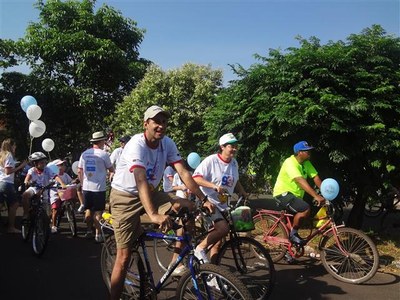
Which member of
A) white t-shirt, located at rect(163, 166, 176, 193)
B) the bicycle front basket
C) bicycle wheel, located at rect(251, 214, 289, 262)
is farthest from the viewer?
white t-shirt, located at rect(163, 166, 176, 193)

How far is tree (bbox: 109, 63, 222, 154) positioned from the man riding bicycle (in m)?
5.32

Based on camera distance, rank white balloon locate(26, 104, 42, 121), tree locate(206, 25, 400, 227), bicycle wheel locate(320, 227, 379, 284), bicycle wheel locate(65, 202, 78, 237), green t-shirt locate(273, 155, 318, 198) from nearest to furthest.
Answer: bicycle wheel locate(320, 227, 379, 284) → green t-shirt locate(273, 155, 318, 198) → tree locate(206, 25, 400, 227) → bicycle wheel locate(65, 202, 78, 237) → white balloon locate(26, 104, 42, 121)

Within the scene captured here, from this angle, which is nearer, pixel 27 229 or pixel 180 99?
pixel 27 229

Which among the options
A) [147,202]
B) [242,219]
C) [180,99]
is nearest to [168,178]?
[180,99]

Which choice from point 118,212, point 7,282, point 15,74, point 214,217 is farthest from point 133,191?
point 15,74

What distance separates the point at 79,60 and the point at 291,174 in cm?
1372

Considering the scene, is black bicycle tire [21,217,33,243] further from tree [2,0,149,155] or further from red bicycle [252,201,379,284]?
tree [2,0,149,155]

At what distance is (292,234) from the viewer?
19.2 ft

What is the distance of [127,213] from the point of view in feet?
12.4

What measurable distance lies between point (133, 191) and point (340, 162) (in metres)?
4.63

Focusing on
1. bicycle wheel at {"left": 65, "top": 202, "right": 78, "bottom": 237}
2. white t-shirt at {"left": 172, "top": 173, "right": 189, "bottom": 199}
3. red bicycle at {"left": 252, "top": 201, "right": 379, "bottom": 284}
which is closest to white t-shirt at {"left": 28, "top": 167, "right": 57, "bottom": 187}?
bicycle wheel at {"left": 65, "top": 202, "right": 78, "bottom": 237}

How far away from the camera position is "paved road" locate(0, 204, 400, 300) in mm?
4789

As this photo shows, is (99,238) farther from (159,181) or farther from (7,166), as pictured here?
(159,181)

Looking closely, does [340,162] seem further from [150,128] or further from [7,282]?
[7,282]
